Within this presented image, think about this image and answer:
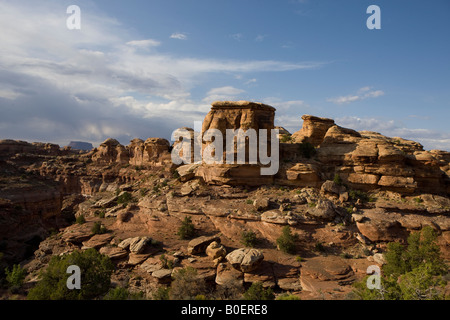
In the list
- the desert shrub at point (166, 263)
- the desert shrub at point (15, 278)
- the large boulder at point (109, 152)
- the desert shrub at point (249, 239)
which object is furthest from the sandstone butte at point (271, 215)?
the large boulder at point (109, 152)

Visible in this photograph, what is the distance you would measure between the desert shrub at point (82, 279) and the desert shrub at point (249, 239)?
11.6 m

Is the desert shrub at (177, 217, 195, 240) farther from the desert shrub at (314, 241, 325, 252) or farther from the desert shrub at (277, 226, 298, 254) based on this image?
the desert shrub at (314, 241, 325, 252)

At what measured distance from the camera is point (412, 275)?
14977 mm

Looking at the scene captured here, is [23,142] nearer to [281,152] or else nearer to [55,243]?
[55,243]

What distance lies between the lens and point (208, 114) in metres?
32.3

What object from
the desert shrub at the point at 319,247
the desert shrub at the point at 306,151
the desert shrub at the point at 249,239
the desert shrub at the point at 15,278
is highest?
the desert shrub at the point at 306,151

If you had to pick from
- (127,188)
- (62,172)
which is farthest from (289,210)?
(62,172)

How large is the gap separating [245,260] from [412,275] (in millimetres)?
10971

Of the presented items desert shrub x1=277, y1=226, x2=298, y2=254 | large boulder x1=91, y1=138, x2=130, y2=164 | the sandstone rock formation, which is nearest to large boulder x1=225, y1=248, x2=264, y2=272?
desert shrub x1=277, y1=226, x2=298, y2=254

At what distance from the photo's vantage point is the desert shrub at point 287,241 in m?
22.2

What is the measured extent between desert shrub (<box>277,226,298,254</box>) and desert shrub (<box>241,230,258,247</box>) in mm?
2268

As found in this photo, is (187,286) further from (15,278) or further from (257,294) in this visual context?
(15,278)

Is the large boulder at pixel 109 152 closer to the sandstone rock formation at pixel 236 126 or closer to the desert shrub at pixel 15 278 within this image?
the sandstone rock formation at pixel 236 126

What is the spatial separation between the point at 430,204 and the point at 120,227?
3483 cm
